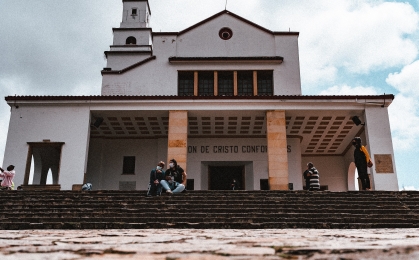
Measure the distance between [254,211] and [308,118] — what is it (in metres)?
11.1

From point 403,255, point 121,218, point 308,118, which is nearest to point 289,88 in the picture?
point 308,118

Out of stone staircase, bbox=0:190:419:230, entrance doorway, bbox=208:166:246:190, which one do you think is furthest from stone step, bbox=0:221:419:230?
entrance doorway, bbox=208:166:246:190

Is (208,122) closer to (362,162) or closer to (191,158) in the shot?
(191,158)

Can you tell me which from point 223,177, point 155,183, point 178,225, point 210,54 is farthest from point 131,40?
point 178,225

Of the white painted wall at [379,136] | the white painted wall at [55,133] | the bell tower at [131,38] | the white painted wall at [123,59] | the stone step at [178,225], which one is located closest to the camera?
the stone step at [178,225]

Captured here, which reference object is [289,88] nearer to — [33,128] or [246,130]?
[246,130]

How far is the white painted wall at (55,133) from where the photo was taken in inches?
685

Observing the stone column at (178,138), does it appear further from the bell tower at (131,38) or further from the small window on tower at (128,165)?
the bell tower at (131,38)

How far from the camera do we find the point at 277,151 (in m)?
17.8

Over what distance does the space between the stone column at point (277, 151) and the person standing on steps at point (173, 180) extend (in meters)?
5.00

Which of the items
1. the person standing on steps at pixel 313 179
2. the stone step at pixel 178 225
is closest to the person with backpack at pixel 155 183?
the stone step at pixel 178 225

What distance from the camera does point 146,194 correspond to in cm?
1243

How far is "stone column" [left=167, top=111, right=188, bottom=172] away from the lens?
17.6 m

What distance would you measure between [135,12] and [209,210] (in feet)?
92.5
